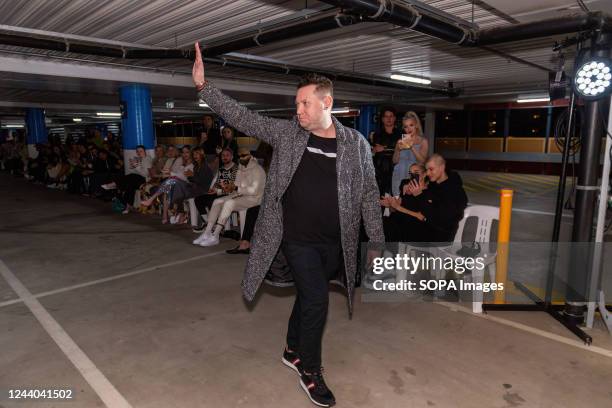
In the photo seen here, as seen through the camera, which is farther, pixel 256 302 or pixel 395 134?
pixel 395 134

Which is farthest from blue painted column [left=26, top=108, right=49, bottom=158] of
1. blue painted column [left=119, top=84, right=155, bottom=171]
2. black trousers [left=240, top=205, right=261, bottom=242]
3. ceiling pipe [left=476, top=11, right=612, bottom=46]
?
ceiling pipe [left=476, top=11, right=612, bottom=46]

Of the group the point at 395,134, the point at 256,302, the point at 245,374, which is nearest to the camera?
the point at 245,374

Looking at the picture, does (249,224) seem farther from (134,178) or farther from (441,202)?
(134,178)

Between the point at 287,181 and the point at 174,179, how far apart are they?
5373mm

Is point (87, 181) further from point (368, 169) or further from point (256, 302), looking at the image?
point (368, 169)

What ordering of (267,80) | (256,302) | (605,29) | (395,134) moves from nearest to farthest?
(605,29) < (256,302) < (395,134) < (267,80)

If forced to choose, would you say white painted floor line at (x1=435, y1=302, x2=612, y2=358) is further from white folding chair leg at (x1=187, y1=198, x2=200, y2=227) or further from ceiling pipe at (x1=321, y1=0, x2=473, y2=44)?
white folding chair leg at (x1=187, y1=198, x2=200, y2=227)

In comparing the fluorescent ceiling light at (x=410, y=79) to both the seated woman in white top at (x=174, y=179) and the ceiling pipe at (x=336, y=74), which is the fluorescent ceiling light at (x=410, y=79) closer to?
the ceiling pipe at (x=336, y=74)

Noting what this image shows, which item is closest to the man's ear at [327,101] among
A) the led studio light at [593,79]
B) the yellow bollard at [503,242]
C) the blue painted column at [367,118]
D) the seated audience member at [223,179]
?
the yellow bollard at [503,242]

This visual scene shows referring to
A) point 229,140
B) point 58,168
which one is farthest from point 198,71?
point 58,168

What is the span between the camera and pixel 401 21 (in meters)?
4.00

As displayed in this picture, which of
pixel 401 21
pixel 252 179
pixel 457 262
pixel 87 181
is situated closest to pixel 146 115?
pixel 87 181

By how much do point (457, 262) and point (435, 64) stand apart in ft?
19.9

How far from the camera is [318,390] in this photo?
2326 mm
